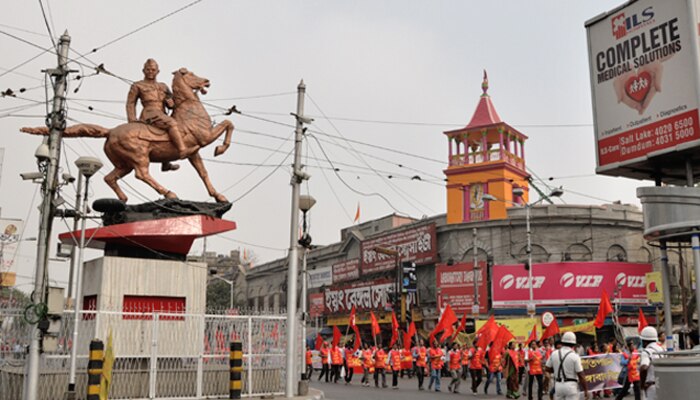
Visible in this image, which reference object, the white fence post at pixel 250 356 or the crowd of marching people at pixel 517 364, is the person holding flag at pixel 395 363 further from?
the white fence post at pixel 250 356

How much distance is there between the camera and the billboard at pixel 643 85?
10.5 metres

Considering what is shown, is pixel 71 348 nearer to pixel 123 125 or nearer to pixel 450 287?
pixel 123 125

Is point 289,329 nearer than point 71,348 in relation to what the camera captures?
No

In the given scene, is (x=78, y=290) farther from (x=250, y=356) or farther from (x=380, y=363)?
(x=380, y=363)

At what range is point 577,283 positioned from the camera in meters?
34.8

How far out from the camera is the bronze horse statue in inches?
779

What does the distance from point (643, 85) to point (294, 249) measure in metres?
9.83

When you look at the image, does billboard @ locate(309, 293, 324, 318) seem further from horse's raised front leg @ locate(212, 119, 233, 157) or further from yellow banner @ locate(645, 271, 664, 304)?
horse's raised front leg @ locate(212, 119, 233, 157)

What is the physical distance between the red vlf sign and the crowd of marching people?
6.11 meters

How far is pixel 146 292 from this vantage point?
1881 cm

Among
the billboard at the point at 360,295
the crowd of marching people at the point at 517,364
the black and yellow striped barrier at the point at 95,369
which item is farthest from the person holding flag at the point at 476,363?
the billboard at the point at 360,295

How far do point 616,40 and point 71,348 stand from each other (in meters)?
13.0

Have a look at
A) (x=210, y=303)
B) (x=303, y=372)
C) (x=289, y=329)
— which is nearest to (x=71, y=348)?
(x=289, y=329)

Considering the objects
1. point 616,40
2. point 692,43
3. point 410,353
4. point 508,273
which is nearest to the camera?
point 692,43
